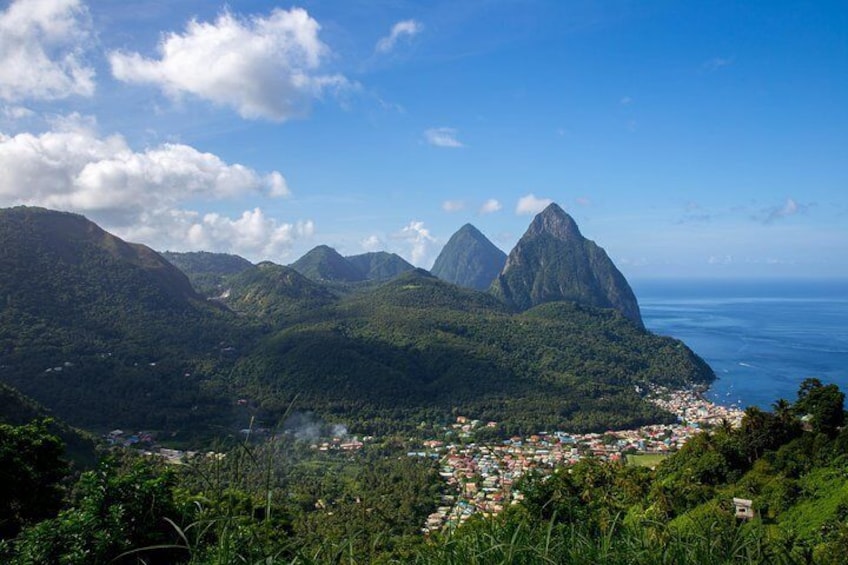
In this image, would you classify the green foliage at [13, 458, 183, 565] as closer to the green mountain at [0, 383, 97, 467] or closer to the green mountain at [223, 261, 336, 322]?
the green mountain at [0, 383, 97, 467]

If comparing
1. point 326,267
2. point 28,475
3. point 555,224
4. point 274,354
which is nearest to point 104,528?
point 28,475

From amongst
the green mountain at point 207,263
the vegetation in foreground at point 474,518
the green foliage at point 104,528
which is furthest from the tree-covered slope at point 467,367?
the green mountain at point 207,263

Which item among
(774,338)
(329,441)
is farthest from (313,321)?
(774,338)

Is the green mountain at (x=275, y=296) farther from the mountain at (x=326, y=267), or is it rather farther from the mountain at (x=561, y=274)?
the mountain at (x=326, y=267)

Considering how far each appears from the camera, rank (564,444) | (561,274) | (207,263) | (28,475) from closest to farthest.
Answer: (28,475) → (564,444) → (561,274) → (207,263)

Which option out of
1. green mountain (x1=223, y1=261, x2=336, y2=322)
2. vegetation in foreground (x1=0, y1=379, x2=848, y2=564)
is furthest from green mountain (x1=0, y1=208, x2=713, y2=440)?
vegetation in foreground (x1=0, y1=379, x2=848, y2=564)

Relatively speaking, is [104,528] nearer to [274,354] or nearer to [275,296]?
[274,354]
